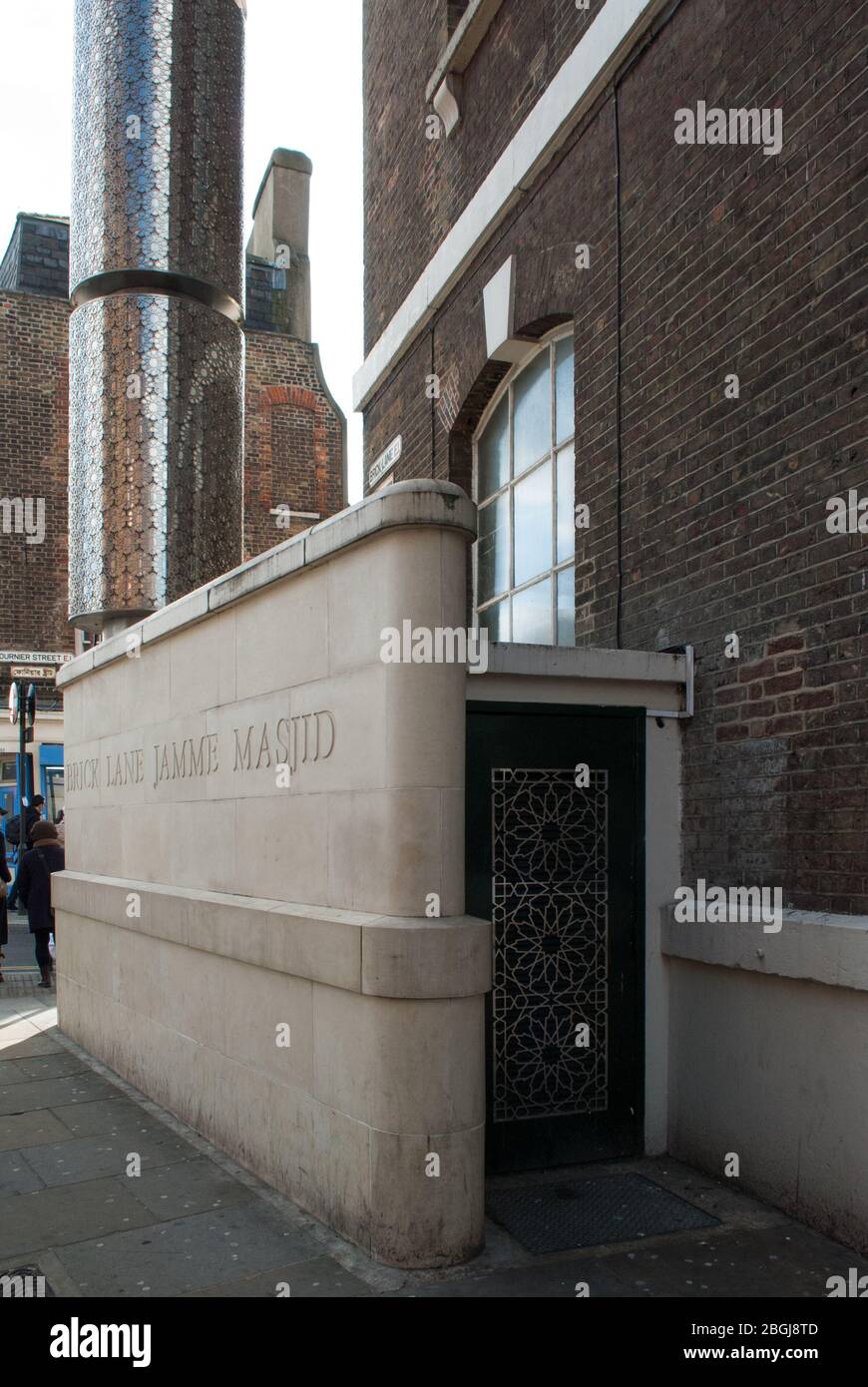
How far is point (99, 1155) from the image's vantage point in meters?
6.04

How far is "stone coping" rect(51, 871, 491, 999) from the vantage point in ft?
14.5

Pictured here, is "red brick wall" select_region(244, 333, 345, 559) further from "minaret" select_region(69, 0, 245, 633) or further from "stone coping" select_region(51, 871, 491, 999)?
"stone coping" select_region(51, 871, 491, 999)

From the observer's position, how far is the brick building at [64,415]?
24.2 meters

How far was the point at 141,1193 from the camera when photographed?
5.37 m

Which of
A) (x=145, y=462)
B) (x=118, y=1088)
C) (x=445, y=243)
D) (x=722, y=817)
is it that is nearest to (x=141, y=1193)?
(x=118, y=1088)

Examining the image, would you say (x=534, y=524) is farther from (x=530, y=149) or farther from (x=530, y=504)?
(x=530, y=149)

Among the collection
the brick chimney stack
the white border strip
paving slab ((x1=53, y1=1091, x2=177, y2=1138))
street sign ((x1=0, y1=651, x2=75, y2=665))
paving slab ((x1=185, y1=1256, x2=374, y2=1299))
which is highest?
the brick chimney stack

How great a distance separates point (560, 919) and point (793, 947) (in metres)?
1.20

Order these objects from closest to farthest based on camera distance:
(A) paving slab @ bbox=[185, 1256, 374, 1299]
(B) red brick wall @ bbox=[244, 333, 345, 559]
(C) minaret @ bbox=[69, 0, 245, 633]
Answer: (A) paving slab @ bbox=[185, 1256, 374, 1299], (C) minaret @ bbox=[69, 0, 245, 633], (B) red brick wall @ bbox=[244, 333, 345, 559]

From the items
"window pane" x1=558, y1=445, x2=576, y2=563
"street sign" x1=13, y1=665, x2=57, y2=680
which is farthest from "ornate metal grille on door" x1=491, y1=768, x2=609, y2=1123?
"street sign" x1=13, y1=665, x2=57, y2=680

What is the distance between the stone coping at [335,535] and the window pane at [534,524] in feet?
8.23

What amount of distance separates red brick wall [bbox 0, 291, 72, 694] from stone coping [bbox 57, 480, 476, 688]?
1805 cm

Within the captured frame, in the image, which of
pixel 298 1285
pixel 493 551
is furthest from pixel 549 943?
pixel 493 551

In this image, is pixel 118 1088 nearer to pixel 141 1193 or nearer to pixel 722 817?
pixel 141 1193
